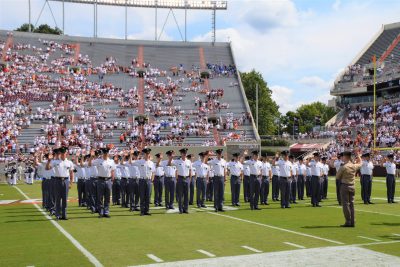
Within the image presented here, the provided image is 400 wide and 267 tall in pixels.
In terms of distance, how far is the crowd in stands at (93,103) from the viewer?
46.3m

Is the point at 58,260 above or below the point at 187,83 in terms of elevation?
below

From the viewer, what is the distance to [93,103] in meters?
51.9

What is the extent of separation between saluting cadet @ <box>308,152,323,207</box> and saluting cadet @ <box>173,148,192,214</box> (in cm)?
449

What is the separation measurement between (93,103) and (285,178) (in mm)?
37288

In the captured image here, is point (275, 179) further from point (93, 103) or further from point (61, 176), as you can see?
point (93, 103)

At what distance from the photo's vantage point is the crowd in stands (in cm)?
4631

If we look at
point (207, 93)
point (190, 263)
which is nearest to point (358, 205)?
point (190, 263)

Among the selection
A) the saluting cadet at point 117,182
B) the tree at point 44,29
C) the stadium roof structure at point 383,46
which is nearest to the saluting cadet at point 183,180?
the saluting cadet at point 117,182

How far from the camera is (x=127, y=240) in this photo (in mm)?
10500

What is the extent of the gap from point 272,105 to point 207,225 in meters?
76.5

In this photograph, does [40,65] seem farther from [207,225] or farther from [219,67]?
[207,225]

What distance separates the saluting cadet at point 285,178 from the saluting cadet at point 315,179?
100 cm

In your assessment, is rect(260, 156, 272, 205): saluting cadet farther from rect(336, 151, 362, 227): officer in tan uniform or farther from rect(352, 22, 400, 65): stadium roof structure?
rect(352, 22, 400, 65): stadium roof structure

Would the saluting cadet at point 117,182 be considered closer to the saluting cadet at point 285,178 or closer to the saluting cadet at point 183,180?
the saluting cadet at point 183,180
